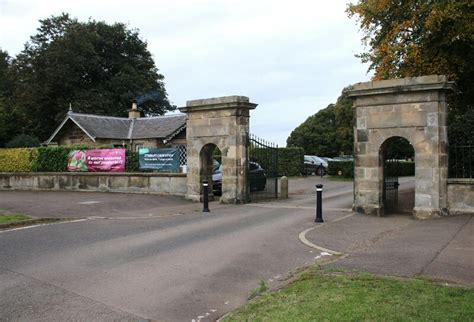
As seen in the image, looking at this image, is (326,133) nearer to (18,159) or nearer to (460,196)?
(18,159)

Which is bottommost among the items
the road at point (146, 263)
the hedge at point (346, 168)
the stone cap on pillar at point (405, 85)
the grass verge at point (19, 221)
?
the road at point (146, 263)

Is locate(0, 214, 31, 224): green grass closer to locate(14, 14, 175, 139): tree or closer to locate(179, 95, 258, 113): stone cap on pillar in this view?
locate(179, 95, 258, 113): stone cap on pillar

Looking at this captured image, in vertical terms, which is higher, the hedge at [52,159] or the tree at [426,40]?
the tree at [426,40]

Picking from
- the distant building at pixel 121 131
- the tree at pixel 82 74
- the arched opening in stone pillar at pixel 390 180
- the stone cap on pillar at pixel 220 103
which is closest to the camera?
the arched opening in stone pillar at pixel 390 180

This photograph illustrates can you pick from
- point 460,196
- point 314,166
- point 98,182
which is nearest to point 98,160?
point 98,182

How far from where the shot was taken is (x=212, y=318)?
517 centimetres

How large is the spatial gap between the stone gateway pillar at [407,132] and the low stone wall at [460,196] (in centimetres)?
18

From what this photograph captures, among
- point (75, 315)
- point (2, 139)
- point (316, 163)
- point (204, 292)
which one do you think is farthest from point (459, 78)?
point (2, 139)

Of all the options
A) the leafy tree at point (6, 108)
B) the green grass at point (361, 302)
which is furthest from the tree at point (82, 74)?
the green grass at point (361, 302)

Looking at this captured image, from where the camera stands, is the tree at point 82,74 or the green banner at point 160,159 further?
the tree at point 82,74

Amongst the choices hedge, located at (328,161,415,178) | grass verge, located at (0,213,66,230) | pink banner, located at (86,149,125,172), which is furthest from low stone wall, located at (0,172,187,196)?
hedge, located at (328,161,415,178)

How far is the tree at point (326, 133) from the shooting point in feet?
162

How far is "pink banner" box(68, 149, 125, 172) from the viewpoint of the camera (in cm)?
1959

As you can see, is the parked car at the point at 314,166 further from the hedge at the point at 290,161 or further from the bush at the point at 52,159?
the bush at the point at 52,159
